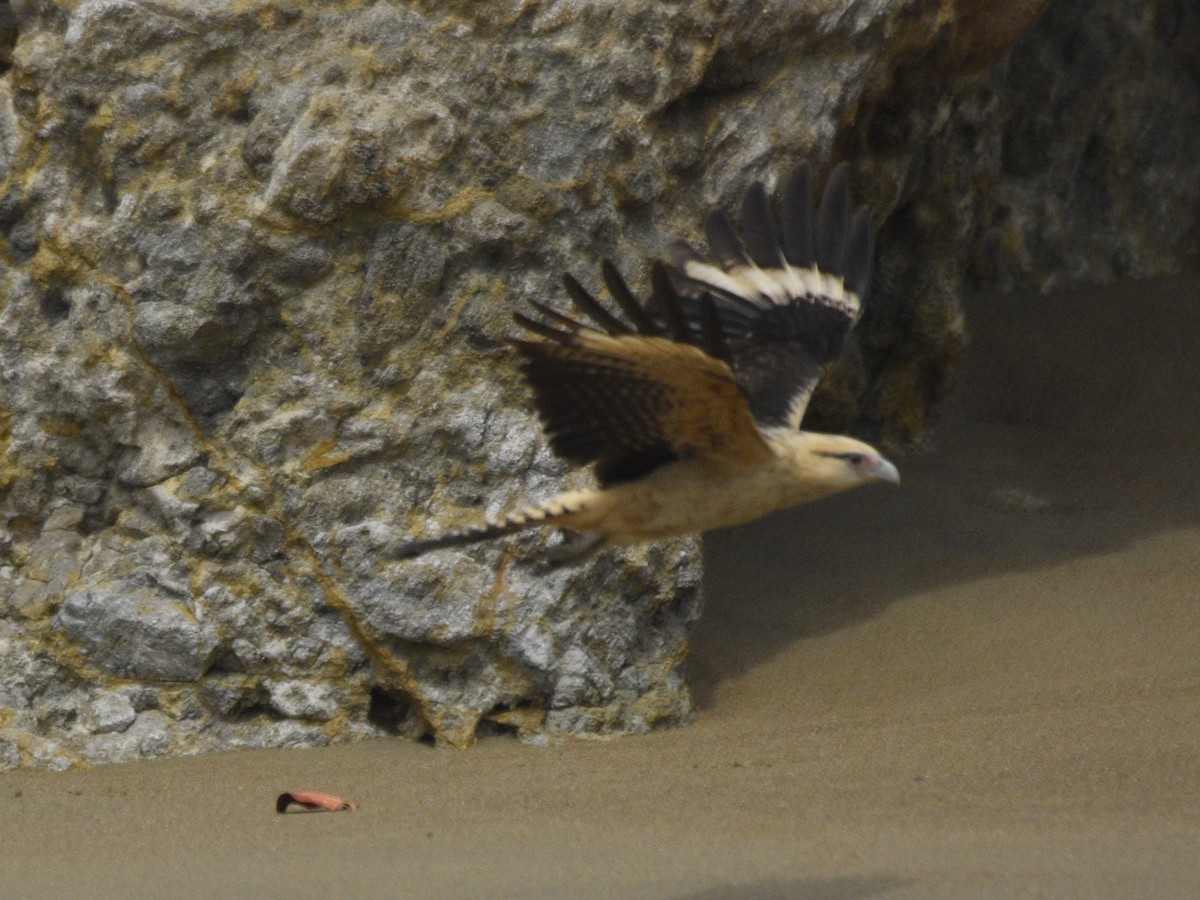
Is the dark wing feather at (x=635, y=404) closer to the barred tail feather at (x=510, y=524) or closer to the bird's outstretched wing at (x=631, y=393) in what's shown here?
the bird's outstretched wing at (x=631, y=393)

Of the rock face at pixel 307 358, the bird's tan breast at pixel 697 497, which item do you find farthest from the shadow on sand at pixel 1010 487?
the bird's tan breast at pixel 697 497

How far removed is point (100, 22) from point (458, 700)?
2769mm

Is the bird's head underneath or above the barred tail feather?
above

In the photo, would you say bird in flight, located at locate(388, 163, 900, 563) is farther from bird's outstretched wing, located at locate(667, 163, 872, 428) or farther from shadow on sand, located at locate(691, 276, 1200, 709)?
shadow on sand, located at locate(691, 276, 1200, 709)

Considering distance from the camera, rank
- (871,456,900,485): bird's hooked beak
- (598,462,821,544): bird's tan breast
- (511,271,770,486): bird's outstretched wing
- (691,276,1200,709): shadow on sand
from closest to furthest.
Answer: (511,271,770,486): bird's outstretched wing, (598,462,821,544): bird's tan breast, (871,456,900,485): bird's hooked beak, (691,276,1200,709): shadow on sand

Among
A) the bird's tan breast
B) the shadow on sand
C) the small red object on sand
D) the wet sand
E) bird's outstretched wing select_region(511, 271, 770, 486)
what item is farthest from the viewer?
the shadow on sand

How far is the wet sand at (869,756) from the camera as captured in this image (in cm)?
424

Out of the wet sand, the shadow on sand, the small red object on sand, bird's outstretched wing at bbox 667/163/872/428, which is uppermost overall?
bird's outstretched wing at bbox 667/163/872/428

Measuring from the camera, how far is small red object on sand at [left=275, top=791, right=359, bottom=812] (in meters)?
4.87

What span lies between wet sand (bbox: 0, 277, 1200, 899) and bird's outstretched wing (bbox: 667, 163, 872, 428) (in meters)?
1.37

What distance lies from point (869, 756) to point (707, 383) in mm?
1890

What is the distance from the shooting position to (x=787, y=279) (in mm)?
4996

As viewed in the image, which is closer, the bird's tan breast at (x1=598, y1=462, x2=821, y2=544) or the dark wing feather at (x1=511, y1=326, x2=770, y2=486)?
the dark wing feather at (x1=511, y1=326, x2=770, y2=486)

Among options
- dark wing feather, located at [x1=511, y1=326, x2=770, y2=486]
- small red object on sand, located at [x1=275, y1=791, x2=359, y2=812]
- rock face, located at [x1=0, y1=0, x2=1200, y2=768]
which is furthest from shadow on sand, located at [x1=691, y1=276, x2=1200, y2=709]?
dark wing feather, located at [x1=511, y1=326, x2=770, y2=486]
